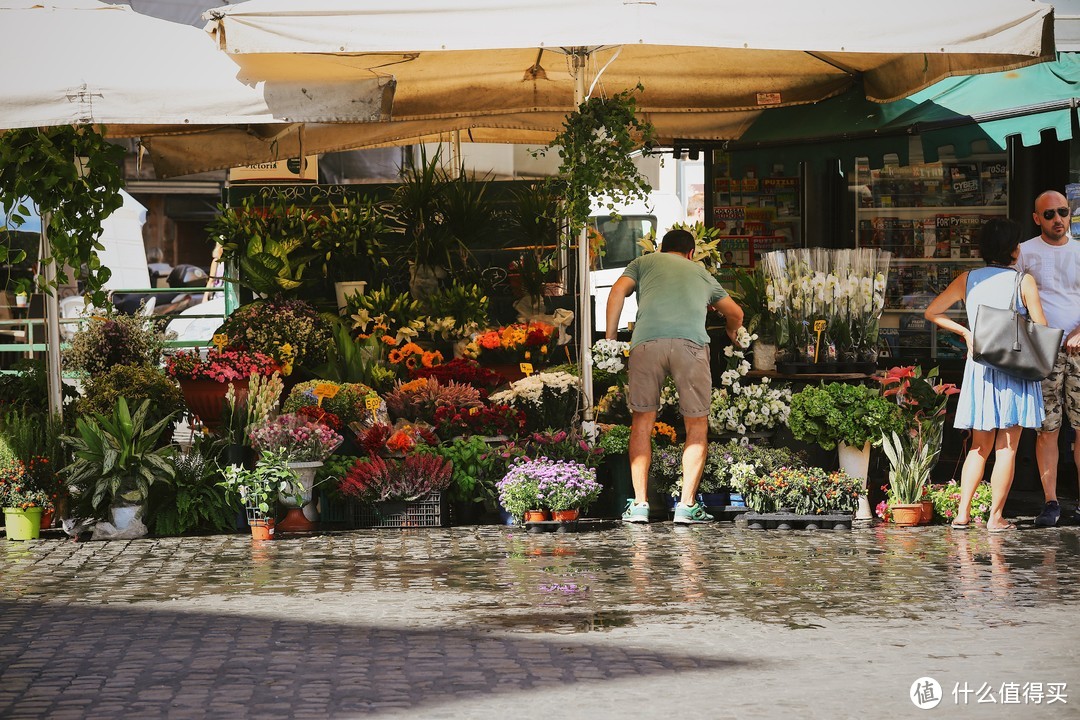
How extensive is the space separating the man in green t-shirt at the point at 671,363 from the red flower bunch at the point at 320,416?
201cm

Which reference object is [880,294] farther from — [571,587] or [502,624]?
[502,624]

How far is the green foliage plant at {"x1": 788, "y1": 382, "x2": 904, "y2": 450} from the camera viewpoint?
9766mm

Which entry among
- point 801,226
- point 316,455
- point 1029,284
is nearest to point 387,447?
point 316,455

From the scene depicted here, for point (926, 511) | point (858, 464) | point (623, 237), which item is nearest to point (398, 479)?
point (858, 464)

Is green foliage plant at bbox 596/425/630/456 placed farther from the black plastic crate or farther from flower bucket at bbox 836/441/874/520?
flower bucket at bbox 836/441/874/520

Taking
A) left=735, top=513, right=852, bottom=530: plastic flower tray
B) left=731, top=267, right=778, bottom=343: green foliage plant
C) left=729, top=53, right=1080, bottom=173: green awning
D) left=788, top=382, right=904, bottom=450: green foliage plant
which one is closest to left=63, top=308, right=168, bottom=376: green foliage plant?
left=731, top=267, right=778, bottom=343: green foliage plant

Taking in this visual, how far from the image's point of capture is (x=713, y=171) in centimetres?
1361

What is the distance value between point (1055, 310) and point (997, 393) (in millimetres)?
841

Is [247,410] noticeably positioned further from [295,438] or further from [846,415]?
[846,415]

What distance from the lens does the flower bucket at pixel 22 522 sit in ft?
30.6

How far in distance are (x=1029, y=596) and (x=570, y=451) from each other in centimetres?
341

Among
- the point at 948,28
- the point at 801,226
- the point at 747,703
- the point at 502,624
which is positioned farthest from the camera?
the point at 801,226

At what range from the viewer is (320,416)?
9797mm

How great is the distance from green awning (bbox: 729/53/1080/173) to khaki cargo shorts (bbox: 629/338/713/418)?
276 centimetres
